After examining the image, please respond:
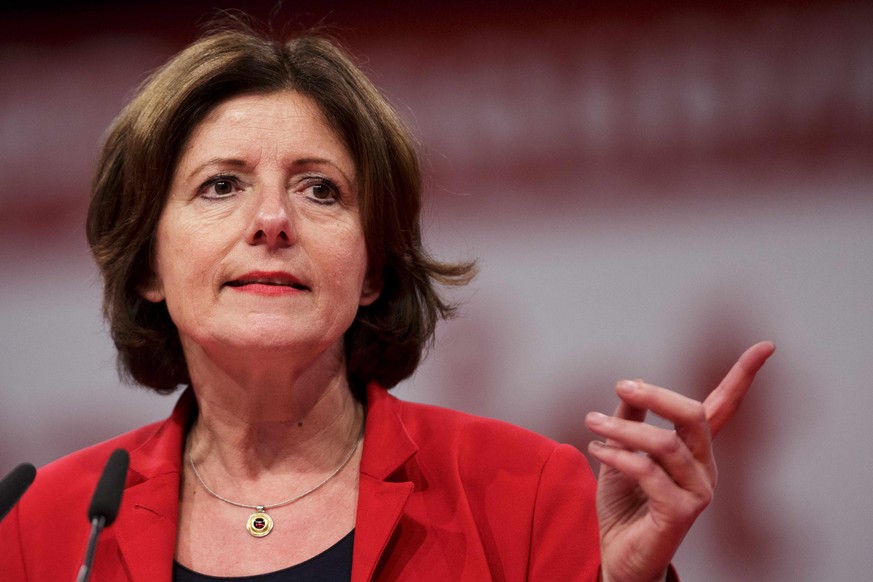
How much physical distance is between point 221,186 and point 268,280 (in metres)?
0.23

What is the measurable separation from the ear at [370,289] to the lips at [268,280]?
0.32m

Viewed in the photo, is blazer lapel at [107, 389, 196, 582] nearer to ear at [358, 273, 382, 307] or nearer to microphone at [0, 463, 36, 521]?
microphone at [0, 463, 36, 521]

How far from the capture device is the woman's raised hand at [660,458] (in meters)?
1.36

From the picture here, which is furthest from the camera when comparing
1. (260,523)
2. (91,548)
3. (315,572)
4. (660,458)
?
(260,523)

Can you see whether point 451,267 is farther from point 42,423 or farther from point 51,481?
point 42,423

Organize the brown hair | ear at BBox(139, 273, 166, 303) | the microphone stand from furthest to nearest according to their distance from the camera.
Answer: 1. ear at BBox(139, 273, 166, 303)
2. the brown hair
3. the microphone stand

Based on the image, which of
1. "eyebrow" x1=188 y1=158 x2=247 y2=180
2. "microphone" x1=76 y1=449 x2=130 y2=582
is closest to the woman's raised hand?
"microphone" x1=76 y1=449 x2=130 y2=582

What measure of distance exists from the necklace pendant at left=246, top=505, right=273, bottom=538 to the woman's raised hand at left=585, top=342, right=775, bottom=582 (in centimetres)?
70

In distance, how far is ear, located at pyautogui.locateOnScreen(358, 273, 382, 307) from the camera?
7.18 feet

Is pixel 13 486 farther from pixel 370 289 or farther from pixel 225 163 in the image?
pixel 370 289

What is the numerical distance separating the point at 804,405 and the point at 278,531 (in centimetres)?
150

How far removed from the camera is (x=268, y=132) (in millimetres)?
1958

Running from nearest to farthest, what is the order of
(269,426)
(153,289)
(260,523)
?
(260,523) < (269,426) < (153,289)

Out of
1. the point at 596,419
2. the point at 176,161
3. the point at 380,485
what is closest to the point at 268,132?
the point at 176,161
